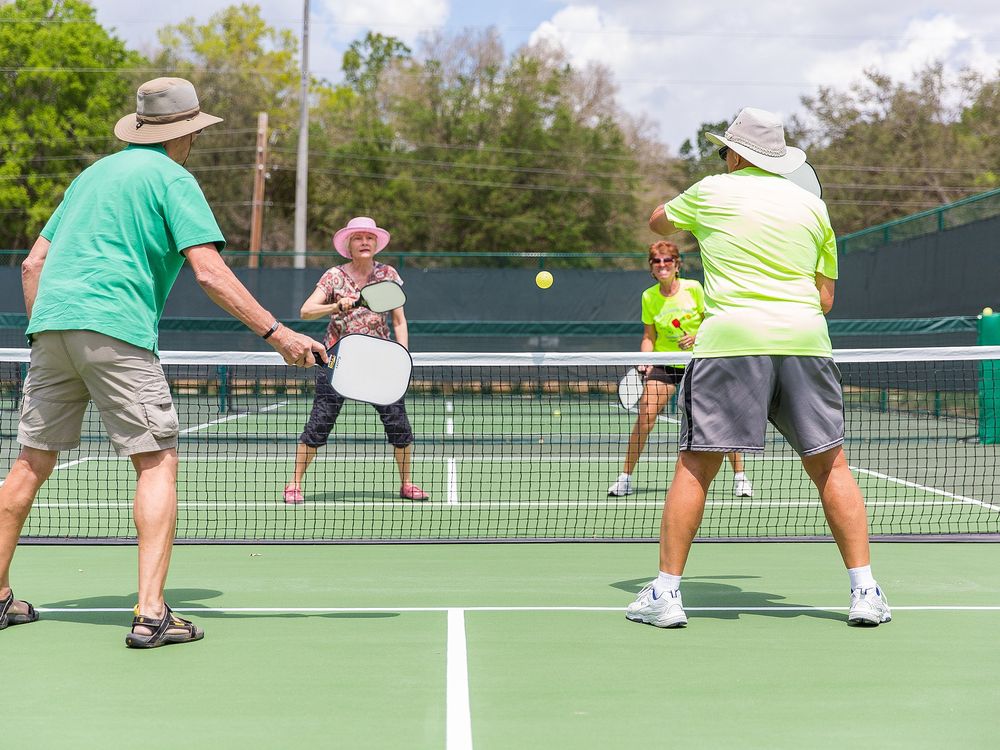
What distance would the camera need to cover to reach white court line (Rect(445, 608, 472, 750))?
287 centimetres

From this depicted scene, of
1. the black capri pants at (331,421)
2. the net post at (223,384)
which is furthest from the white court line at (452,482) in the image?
the net post at (223,384)

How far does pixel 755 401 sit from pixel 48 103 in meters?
45.7

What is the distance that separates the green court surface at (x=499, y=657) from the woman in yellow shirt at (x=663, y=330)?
2021mm

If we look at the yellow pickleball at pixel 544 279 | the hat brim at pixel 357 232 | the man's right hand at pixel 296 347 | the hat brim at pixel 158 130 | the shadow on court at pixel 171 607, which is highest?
the yellow pickleball at pixel 544 279

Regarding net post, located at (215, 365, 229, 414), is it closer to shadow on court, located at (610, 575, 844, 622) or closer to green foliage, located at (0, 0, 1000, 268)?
shadow on court, located at (610, 575, 844, 622)

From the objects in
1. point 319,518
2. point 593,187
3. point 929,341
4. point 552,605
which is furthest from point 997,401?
point 593,187

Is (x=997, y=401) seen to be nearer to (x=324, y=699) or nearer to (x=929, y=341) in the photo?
(x=929, y=341)

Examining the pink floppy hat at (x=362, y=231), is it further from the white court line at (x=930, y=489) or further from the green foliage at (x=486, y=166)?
the green foliage at (x=486, y=166)

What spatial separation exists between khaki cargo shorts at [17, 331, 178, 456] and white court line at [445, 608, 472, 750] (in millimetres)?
1121

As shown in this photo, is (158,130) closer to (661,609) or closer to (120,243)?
(120,243)

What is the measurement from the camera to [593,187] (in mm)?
40594

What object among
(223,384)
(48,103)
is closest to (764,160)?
(223,384)

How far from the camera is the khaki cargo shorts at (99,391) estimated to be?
370 centimetres

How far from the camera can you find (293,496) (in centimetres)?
710
